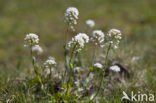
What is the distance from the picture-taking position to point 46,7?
44.2ft

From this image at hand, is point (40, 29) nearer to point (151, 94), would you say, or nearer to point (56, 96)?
point (56, 96)

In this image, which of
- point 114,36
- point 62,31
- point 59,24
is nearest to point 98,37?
point 114,36

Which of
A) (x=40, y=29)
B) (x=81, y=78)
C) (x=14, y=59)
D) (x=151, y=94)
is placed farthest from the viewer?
(x=40, y=29)

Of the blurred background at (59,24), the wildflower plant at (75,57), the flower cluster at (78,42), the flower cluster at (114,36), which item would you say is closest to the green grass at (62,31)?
the blurred background at (59,24)

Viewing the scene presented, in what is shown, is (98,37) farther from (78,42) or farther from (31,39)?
(31,39)

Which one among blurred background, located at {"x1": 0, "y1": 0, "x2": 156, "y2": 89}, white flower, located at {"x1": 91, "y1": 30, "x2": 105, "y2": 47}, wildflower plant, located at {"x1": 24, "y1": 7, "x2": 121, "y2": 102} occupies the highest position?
blurred background, located at {"x1": 0, "y1": 0, "x2": 156, "y2": 89}

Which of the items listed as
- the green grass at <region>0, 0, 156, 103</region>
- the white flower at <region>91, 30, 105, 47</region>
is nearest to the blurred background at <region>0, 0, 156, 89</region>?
the green grass at <region>0, 0, 156, 103</region>

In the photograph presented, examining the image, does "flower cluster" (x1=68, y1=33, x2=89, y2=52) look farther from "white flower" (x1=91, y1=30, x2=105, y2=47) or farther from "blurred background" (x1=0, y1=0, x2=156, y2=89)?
"blurred background" (x1=0, y1=0, x2=156, y2=89)

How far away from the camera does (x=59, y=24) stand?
426 inches

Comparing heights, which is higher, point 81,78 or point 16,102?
point 81,78

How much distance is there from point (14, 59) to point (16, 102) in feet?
14.4

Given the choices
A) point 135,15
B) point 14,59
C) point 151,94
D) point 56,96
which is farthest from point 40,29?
point 151,94

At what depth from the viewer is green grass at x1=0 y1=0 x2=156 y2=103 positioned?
4205mm

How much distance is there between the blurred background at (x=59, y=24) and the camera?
6.19 m
